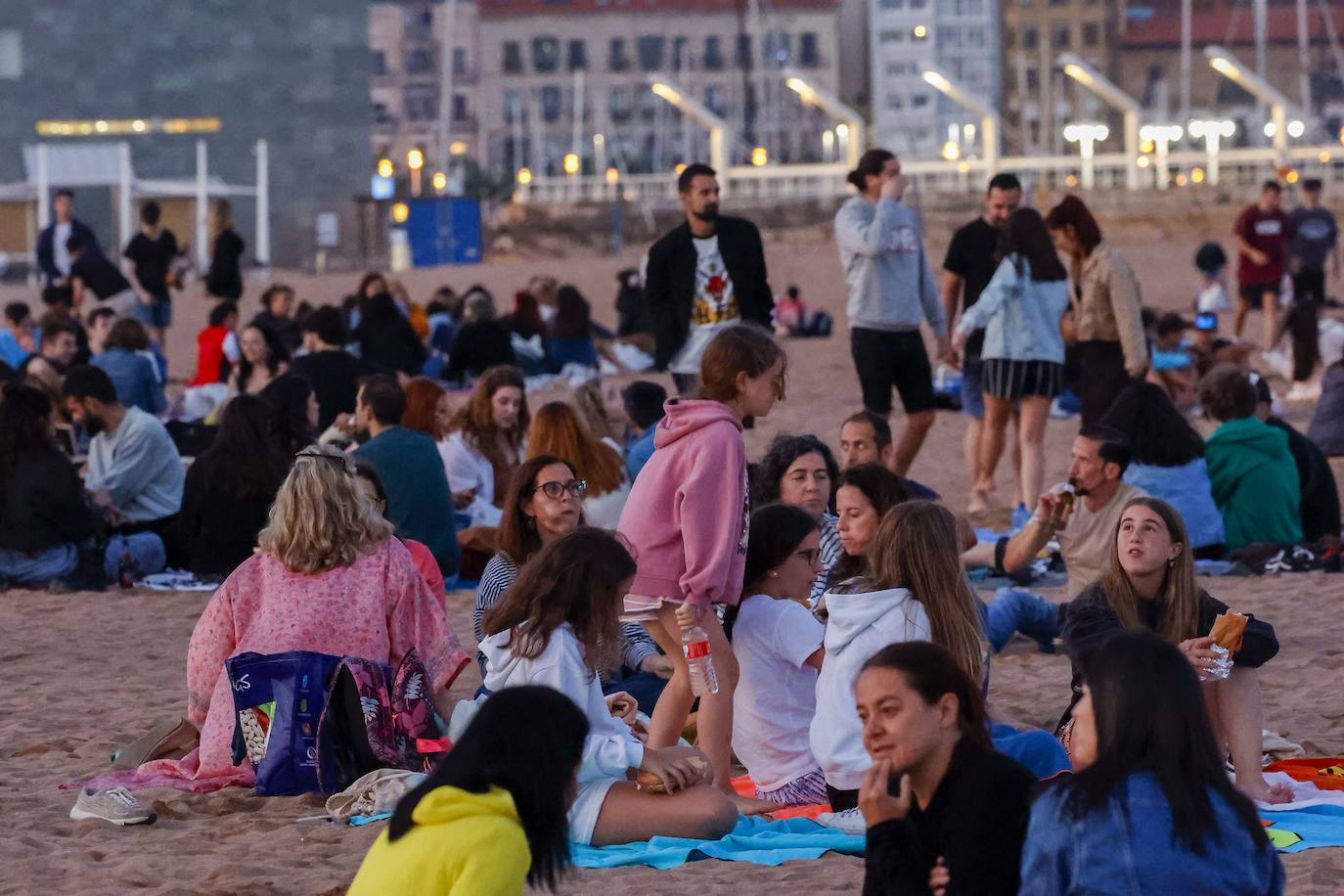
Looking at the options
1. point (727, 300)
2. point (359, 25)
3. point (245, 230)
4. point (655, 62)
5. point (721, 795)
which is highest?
point (655, 62)

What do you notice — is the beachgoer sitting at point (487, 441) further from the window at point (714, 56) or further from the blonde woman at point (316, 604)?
the window at point (714, 56)

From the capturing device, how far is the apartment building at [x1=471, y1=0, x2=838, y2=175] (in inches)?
3521

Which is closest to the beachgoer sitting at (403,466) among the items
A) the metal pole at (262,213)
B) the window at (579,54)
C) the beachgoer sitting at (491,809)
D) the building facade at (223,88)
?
the beachgoer sitting at (491,809)

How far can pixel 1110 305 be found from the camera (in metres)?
9.42

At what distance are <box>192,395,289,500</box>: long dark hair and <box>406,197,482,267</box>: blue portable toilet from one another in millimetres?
34061

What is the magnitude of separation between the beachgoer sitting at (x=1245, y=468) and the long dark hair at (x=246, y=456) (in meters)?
3.65

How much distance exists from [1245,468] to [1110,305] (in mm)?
1290

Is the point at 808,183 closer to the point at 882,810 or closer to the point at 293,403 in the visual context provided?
the point at 293,403

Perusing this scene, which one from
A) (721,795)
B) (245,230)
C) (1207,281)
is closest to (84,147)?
(245,230)

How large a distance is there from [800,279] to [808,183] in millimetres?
20486

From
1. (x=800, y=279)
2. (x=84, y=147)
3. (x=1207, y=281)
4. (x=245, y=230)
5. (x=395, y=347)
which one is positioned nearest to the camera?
(x=395, y=347)

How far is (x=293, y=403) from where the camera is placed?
8531 millimetres

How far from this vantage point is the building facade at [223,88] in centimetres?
4725

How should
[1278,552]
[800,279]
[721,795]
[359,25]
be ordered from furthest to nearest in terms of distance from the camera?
[359,25]
[800,279]
[1278,552]
[721,795]
